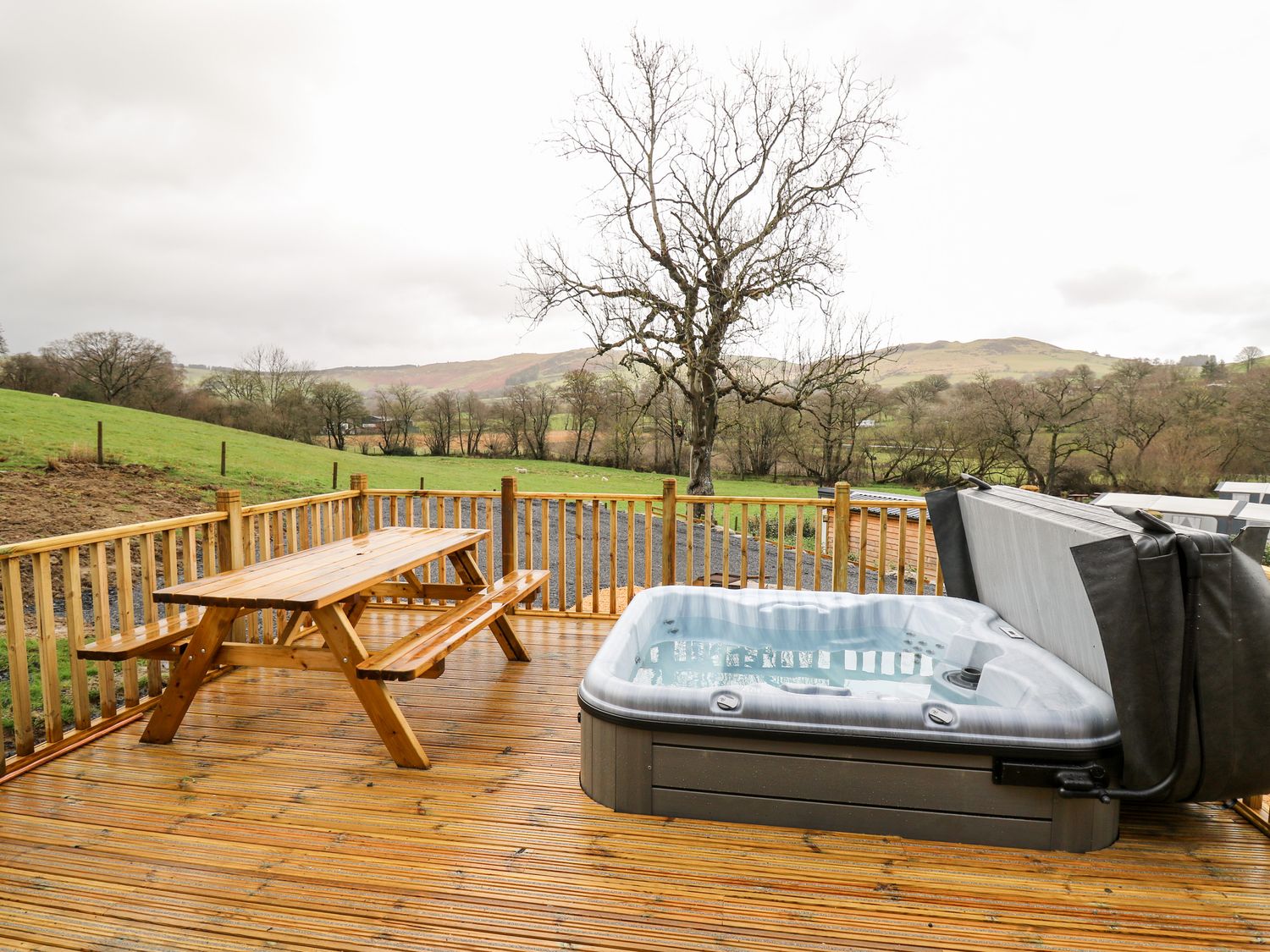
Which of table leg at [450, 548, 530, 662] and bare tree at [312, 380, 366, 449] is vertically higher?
bare tree at [312, 380, 366, 449]

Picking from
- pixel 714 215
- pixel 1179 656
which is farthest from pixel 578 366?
pixel 1179 656

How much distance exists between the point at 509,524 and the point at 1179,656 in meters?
3.99

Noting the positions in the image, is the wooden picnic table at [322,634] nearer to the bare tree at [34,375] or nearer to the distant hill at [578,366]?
the distant hill at [578,366]

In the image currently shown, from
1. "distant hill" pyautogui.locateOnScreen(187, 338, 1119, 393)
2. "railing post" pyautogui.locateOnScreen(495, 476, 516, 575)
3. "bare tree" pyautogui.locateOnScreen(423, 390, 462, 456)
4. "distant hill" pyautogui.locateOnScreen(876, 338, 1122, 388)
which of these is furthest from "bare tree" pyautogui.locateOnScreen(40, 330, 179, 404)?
"distant hill" pyautogui.locateOnScreen(876, 338, 1122, 388)

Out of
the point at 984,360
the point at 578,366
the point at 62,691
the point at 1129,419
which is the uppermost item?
the point at 984,360

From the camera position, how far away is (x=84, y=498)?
944cm

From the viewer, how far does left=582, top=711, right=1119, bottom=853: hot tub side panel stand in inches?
85.4

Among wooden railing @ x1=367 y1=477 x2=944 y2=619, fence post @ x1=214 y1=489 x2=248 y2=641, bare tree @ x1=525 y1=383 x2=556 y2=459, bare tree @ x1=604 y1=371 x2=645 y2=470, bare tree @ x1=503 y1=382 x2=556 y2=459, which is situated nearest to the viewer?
fence post @ x1=214 y1=489 x2=248 y2=641

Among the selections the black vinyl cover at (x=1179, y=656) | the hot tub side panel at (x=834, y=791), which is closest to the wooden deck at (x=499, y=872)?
the hot tub side panel at (x=834, y=791)

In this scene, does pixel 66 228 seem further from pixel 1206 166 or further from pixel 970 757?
pixel 1206 166

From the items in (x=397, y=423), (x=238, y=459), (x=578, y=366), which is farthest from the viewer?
(x=397, y=423)

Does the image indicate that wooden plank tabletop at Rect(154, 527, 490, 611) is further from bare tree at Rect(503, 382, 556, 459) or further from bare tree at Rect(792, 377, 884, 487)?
bare tree at Rect(503, 382, 556, 459)

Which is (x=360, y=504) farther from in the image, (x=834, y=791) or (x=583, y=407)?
(x=583, y=407)

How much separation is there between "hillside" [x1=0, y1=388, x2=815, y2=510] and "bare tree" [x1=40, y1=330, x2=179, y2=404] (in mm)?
1209
